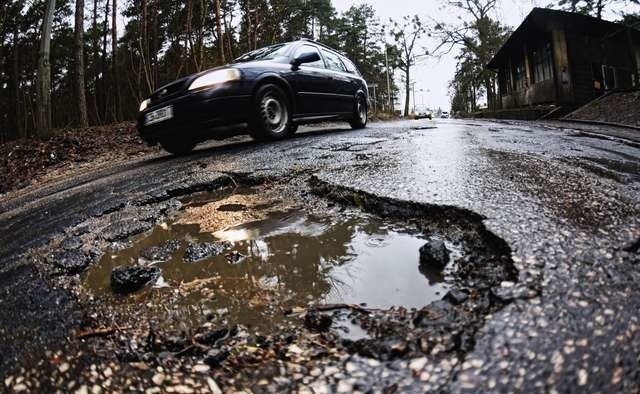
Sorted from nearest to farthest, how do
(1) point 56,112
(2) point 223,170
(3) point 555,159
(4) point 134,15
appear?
(3) point 555,159 → (2) point 223,170 → (4) point 134,15 → (1) point 56,112

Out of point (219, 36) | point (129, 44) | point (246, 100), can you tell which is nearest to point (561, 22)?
point (219, 36)

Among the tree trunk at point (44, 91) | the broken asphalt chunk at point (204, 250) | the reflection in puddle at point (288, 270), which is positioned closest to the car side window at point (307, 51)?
the reflection in puddle at point (288, 270)

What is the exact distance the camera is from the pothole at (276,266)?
4.29 feet

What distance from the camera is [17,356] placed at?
1.16 metres

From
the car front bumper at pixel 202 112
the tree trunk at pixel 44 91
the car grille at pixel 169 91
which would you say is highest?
the tree trunk at pixel 44 91

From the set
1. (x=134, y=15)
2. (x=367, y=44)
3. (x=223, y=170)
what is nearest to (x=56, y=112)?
(x=134, y=15)

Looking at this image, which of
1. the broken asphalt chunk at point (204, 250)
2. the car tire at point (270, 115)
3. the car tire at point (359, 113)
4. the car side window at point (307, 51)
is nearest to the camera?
the broken asphalt chunk at point (204, 250)

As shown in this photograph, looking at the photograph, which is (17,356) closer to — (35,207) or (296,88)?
(35,207)

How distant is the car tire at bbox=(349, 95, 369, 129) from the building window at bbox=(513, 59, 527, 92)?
16004 mm

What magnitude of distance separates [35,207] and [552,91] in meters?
18.7

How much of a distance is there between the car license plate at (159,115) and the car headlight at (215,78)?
0.39 metres

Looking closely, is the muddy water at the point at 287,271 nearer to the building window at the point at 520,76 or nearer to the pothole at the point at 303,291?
the pothole at the point at 303,291

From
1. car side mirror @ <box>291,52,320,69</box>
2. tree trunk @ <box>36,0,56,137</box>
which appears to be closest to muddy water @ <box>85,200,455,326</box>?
car side mirror @ <box>291,52,320,69</box>

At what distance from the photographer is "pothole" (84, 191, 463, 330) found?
1308mm
